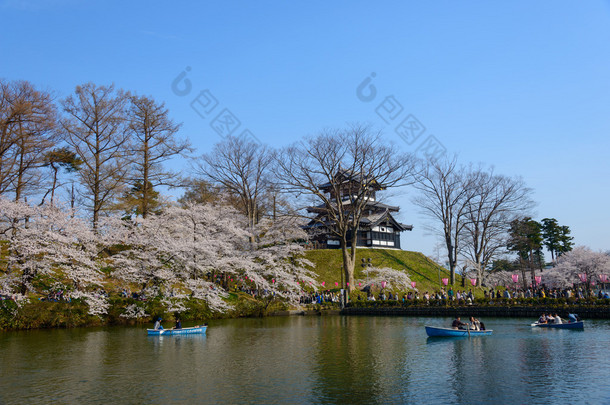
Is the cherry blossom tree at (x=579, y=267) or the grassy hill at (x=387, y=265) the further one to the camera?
the cherry blossom tree at (x=579, y=267)

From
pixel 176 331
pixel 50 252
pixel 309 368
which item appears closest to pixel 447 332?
pixel 309 368

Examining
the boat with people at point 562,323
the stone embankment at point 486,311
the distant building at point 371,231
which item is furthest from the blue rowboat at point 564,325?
the distant building at point 371,231

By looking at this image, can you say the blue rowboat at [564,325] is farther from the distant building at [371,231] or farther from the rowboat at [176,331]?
the distant building at [371,231]

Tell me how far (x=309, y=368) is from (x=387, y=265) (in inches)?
1821

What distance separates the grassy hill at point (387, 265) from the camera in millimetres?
60062

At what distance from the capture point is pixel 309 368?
1788 cm

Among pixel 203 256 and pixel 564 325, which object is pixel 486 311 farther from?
pixel 203 256

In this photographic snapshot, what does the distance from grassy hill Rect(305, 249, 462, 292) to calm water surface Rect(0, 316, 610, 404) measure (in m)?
31.6

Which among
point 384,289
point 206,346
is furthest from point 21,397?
point 384,289

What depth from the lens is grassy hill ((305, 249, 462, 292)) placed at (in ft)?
197

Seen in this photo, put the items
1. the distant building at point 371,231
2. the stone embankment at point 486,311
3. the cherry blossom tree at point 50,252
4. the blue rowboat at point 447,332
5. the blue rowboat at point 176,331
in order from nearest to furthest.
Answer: the blue rowboat at point 447,332, the blue rowboat at point 176,331, the cherry blossom tree at point 50,252, the stone embankment at point 486,311, the distant building at point 371,231

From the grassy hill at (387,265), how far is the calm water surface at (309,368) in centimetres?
3158

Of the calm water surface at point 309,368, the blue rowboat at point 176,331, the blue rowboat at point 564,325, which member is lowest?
the calm water surface at point 309,368

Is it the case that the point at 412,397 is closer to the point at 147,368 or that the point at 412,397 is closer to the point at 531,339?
the point at 147,368
